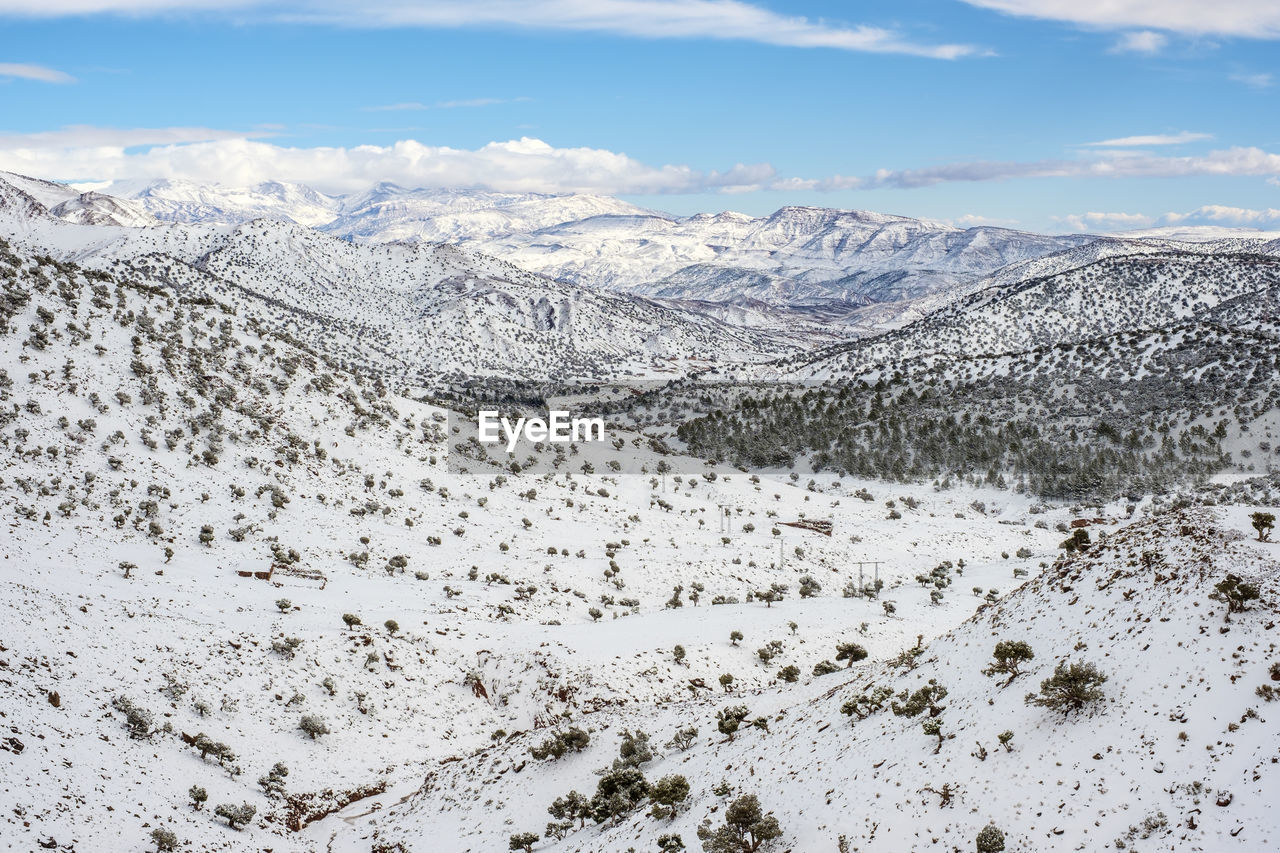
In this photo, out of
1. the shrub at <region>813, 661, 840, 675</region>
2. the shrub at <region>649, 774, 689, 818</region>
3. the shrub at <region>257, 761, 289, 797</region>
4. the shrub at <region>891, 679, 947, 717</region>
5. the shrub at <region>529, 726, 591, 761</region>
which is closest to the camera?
the shrub at <region>891, 679, 947, 717</region>

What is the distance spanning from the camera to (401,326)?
157 m

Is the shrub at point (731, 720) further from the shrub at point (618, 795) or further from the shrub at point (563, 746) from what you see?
the shrub at point (563, 746)

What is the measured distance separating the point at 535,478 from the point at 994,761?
131 ft

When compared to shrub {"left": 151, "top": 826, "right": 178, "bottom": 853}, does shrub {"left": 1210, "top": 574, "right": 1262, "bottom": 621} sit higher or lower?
higher

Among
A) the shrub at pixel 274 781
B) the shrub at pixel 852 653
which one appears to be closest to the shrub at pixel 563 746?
the shrub at pixel 274 781

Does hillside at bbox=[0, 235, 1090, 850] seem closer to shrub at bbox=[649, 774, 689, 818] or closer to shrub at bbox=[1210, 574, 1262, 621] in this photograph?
shrub at bbox=[649, 774, 689, 818]

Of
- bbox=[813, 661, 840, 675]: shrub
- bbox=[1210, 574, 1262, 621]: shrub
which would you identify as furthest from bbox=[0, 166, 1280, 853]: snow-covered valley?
bbox=[813, 661, 840, 675]: shrub

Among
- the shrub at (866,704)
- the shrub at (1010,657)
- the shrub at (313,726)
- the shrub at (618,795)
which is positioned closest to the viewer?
the shrub at (1010,657)

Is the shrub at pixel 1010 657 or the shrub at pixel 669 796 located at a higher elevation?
the shrub at pixel 1010 657

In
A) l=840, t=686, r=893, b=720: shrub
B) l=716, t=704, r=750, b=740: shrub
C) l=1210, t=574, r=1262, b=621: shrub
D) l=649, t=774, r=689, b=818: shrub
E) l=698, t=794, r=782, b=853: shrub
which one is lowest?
l=716, t=704, r=750, b=740: shrub

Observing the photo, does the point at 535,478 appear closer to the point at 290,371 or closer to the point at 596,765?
the point at 290,371

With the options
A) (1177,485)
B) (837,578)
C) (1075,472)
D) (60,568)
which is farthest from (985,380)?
(60,568)

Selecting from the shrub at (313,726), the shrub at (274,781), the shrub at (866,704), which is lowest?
the shrub at (274,781)

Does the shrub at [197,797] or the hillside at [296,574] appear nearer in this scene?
the shrub at [197,797]
